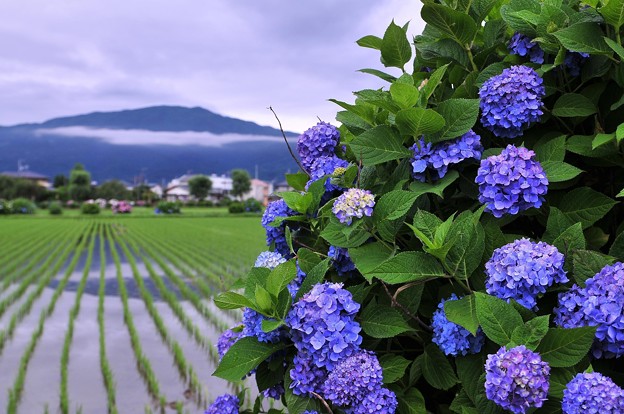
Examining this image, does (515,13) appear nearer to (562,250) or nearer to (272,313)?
(562,250)

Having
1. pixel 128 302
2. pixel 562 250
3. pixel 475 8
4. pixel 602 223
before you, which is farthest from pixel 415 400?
pixel 128 302

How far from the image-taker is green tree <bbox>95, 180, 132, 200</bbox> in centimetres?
7481

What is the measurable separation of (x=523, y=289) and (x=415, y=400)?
0.31 meters

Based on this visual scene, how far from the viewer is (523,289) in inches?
33.1

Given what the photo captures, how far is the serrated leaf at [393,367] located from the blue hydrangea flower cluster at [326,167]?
1.41 feet

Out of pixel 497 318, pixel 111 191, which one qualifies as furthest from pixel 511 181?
pixel 111 191

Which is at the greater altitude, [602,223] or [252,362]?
[602,223]

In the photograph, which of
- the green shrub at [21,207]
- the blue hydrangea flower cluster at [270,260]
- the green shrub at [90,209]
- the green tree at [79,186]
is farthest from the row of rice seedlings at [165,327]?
the green tree at [79,186]

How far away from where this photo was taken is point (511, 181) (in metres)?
0.88

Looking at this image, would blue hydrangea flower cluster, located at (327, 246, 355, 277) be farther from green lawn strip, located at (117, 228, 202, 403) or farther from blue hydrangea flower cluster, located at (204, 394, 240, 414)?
green lawn strip, located at (117, 228, 202, 403)

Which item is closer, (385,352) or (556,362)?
(556,362)

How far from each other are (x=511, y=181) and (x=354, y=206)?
0.28 m

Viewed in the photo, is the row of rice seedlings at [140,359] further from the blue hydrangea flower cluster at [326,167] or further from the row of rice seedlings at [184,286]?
the blue hydrangea flower cluster at [326,167]

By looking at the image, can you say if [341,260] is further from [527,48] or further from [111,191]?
[111,191]
